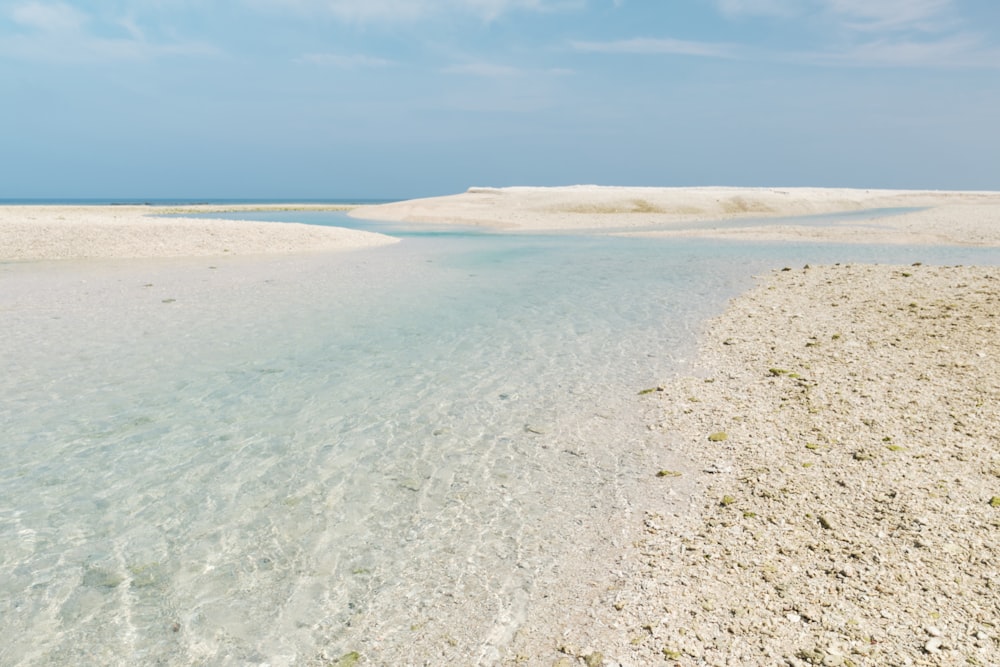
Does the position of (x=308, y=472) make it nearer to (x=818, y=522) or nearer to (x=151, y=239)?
(x=818, y=522)

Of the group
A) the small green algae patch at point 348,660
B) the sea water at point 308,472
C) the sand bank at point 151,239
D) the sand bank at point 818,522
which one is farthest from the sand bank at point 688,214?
the small green algae patch at point 348,660

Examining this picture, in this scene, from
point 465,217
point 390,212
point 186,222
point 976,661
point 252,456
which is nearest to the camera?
point 976,661

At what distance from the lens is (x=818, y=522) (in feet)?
17.1

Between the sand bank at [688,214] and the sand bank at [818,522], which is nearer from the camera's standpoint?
the sand bank at [818,522]

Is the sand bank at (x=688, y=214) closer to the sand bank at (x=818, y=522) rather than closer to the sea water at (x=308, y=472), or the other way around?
the sea water at (x=308, y=472)

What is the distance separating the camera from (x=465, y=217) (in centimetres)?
5753

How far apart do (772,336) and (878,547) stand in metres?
7.57

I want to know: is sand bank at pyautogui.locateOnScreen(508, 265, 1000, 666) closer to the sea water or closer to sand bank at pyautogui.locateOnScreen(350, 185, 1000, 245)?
the sea water

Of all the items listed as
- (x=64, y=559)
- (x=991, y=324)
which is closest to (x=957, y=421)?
(x=991, y=324)

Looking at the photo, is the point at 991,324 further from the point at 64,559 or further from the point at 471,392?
the point at 64,559

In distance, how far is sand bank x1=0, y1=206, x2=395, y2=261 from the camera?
83.9 ft

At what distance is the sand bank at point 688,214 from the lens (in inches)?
1533

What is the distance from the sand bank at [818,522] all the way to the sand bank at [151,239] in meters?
23.6

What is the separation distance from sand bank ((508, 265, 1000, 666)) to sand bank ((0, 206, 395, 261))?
23.6m
